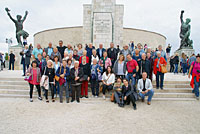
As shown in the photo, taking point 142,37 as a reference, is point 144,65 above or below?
below

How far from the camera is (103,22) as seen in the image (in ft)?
35.0

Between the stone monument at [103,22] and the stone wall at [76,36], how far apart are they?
11973 millimetres

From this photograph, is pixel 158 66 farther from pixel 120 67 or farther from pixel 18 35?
pixel 18 35

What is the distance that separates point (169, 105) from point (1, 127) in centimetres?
499

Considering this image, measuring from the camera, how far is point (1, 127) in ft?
11.1

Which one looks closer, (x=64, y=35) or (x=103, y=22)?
(x=103, y=22)

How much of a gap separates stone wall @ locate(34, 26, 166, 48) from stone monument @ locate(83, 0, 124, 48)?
12.0 metres

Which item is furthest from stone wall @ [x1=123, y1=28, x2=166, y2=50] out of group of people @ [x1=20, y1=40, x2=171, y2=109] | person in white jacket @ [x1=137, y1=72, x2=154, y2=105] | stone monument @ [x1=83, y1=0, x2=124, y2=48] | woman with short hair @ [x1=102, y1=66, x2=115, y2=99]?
person in white jacket @ [x1=137, y1=72, x2=154, y2=105]

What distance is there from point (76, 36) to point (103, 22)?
1414 centimetres

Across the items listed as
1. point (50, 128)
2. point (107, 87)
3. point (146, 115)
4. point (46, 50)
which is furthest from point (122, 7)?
point (50, 128)

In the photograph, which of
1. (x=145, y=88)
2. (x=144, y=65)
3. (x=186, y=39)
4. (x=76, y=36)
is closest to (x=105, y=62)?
(x=144, y=65)

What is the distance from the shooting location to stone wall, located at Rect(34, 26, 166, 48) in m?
24.1

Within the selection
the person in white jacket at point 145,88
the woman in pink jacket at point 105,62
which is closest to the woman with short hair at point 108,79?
the woman in pink jacket at point 105,62

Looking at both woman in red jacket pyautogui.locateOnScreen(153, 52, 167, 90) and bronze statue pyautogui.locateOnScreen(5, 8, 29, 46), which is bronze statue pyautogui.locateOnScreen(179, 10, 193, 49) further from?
bronze statue pyautogui.locateOnScreen(5, 8, 29, 46)
